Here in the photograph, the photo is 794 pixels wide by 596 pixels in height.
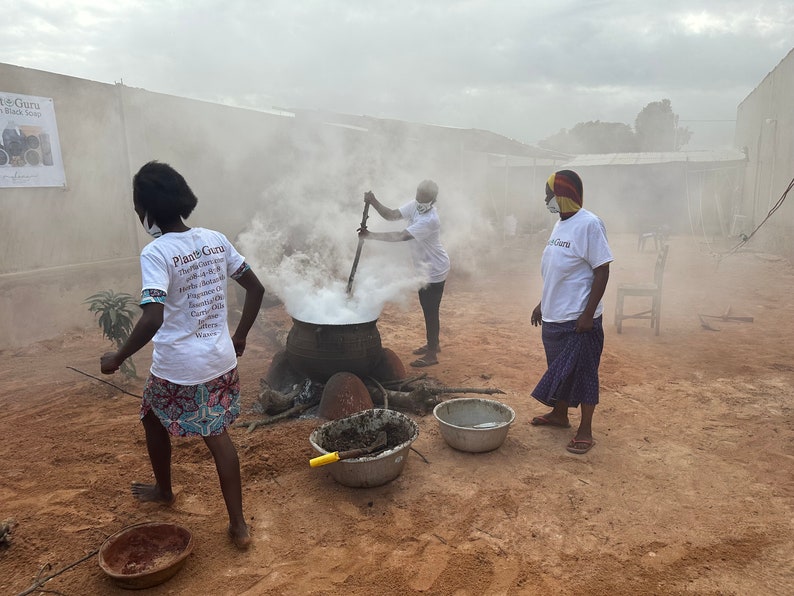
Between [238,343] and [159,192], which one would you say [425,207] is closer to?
[238,343]

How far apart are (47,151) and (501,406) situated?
255 inches

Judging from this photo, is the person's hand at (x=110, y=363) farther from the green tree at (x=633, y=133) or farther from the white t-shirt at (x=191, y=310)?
the green tree at (x=633, y=133)

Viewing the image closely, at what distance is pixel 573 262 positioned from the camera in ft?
11.5

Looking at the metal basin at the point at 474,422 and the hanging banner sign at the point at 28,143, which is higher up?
the hanging banner sign at the point at 28,143

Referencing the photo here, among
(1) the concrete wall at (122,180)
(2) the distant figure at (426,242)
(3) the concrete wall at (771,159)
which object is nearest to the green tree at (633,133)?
(3) the concrete wall at (771,159)

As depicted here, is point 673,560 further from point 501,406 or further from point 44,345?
point 44,345

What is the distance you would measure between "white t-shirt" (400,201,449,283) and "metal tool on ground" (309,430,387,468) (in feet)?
7.87

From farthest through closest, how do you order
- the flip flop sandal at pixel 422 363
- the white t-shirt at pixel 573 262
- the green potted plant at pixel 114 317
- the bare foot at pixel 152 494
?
the flip flop sandal at pixel 422 363 < the green potted plant at pixel 114 317 < the white t-shirt at pixel 573 262 < the bare foot at pixel 152 494

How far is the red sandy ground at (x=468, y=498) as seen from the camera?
246 centimetres

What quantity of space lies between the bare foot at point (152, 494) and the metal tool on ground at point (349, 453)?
2.75ft

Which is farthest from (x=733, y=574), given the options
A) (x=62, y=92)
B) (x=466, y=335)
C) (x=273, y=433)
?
(x=62, y=92)

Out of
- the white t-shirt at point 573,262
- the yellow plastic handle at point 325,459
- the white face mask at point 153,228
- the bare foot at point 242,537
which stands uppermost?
the white face mask at point 153,228

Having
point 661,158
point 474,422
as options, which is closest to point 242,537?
point 474,422

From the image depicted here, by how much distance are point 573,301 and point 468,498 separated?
152cm
